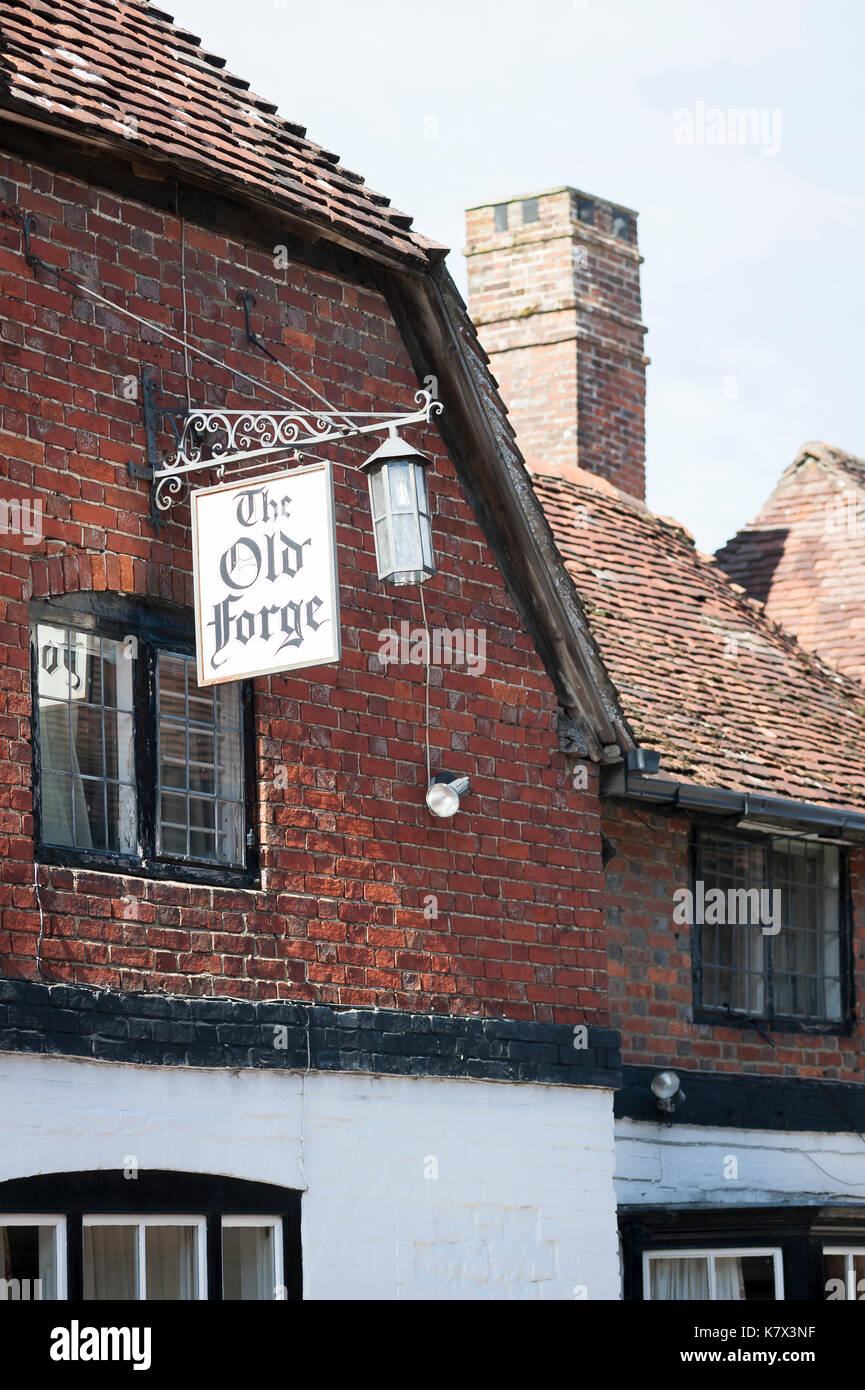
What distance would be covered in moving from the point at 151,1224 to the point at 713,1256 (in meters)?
4.56

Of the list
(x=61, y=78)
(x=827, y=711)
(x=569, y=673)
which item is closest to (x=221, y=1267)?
(x=569, y=673)

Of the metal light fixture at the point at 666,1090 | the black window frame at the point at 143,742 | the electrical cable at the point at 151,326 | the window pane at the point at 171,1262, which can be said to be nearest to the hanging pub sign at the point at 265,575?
the black window frame at the point at 143,742

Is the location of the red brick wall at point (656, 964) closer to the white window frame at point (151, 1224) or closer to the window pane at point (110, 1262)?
Answer: the white window frame at point (151, 1224)

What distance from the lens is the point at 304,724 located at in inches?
406

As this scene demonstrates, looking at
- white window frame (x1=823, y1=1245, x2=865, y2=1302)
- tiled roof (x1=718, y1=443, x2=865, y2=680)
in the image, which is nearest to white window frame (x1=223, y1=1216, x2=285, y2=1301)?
white window frame (x1=823, y1=1245, x2=865, y2=1302)

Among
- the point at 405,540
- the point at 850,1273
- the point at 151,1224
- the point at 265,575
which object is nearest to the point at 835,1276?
the point at 850,1273

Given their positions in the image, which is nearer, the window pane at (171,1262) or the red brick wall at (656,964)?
the window pane at (171,1262)

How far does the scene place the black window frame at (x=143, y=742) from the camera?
30.2 feet

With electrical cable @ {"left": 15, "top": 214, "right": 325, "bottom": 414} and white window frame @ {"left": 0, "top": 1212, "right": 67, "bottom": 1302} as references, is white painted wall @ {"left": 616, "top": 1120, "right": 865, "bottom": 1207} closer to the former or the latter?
white window frame @ {"left": 0, "top": 1212, "right": 67, "bottom": 1302}

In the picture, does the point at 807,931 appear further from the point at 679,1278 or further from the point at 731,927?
the point at 679,1278

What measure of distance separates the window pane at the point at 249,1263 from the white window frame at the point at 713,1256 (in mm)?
3196

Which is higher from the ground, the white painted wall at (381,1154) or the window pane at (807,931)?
the window pane at (807,931)

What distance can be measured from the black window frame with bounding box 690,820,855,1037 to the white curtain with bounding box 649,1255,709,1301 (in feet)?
4.78
